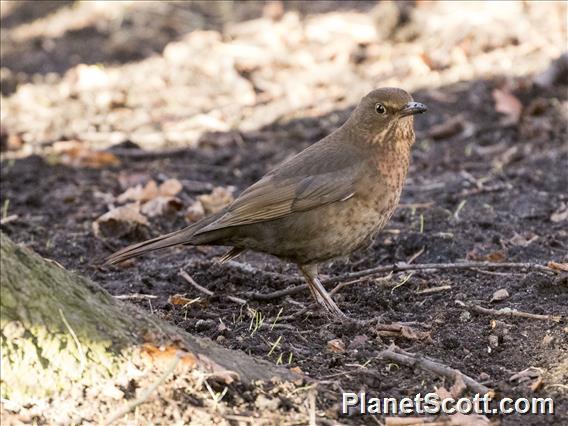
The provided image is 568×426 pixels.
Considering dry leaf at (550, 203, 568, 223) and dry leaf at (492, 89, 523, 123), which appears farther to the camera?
dry leaf at (492, 89, 523, 123)

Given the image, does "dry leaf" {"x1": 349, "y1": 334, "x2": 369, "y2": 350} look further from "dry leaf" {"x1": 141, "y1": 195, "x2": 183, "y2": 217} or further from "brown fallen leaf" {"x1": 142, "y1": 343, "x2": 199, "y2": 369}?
"dry leaf" {"x1": 141, "y1": 195, "x2": 183, "y2": 217}

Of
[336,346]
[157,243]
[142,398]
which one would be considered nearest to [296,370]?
[336,346]

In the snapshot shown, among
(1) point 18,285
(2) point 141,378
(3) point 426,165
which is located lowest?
(3) point 426,165

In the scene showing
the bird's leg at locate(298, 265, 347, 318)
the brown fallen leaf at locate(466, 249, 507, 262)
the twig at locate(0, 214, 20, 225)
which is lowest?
the brown fallen leaf at locate(466, 249, 507, 262)

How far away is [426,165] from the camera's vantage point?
7504 mm

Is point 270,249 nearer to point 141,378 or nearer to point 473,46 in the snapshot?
point 141,378

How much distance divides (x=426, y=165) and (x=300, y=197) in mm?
2723

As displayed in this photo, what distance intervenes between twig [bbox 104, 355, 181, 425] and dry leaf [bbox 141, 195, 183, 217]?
316 cm

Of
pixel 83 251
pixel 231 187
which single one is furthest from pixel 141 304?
pixel 231 187

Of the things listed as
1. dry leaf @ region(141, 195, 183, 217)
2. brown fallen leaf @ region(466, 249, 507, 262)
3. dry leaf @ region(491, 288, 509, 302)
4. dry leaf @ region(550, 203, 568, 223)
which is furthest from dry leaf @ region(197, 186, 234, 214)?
dry leaf @ region(491, 288, 509, 302)

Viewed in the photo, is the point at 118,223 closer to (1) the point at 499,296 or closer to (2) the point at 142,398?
(1) the point at 499,296

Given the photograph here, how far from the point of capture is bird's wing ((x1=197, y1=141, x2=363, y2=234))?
494 cm

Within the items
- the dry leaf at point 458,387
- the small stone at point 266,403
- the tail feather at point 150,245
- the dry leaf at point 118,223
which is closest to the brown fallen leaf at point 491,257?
the tail feather at point 150,245

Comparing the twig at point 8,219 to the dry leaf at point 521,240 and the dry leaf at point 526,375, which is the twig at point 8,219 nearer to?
the dry leaf at point 521,240
